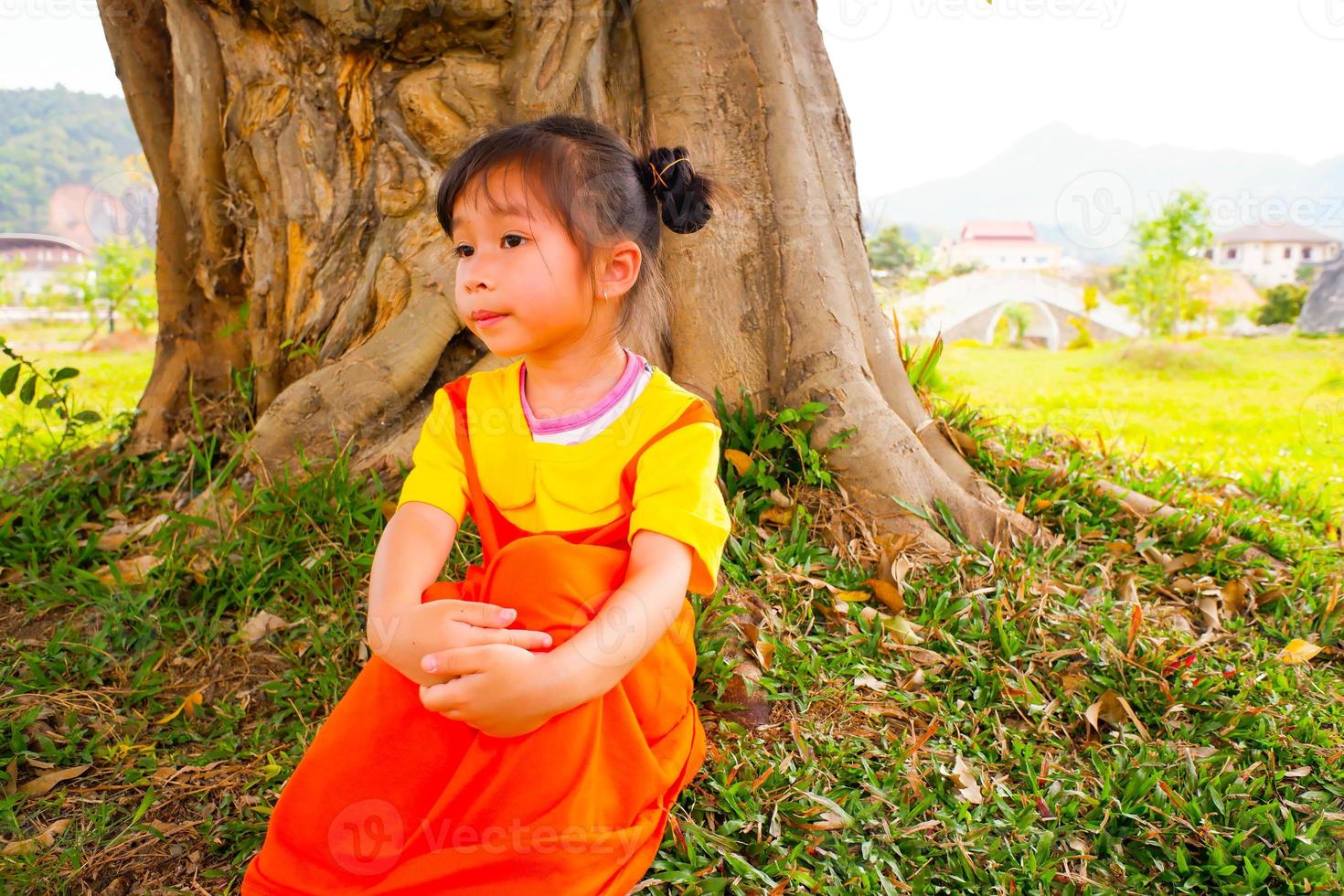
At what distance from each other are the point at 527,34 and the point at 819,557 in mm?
1791

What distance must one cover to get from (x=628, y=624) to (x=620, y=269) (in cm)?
67

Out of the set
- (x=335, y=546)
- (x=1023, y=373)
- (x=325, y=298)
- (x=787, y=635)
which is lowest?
(x=1023, y=373)

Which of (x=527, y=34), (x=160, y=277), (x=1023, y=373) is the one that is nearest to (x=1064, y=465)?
(x=527, y=34)

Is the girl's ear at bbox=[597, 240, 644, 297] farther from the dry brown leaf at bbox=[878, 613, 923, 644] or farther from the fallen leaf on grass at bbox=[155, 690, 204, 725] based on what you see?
the fallen leaf on grass at bbox=[155, 690, 204, 725]

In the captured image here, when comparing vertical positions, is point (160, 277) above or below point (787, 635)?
above

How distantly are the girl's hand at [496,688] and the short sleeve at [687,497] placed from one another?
0.31 metres

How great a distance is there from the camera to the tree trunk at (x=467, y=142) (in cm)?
280

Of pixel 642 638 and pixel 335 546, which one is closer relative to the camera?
pixel 642 638

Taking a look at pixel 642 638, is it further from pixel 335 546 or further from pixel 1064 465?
pixel 1064 465

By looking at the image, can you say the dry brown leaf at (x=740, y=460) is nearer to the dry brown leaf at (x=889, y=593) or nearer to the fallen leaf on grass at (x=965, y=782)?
the dry brown leaf at (x=889, y=593)

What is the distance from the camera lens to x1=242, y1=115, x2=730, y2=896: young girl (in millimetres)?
1473

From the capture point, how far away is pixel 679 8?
293cm

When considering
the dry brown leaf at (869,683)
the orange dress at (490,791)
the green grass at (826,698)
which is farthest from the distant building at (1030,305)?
the orange dress at (490,791)

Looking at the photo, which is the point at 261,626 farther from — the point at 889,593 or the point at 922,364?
the point at 922,364
